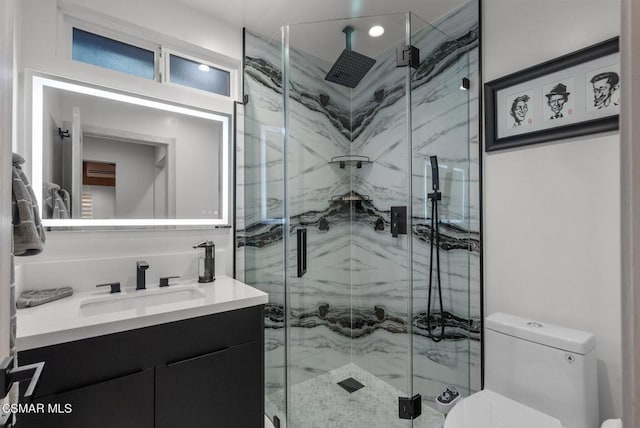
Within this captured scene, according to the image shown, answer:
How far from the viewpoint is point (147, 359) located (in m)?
1.25

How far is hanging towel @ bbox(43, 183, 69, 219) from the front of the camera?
5.06 ft

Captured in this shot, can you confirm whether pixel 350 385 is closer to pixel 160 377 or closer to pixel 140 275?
pixel 160 377

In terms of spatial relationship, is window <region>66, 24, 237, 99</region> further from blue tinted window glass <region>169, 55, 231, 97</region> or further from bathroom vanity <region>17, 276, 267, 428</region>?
bathroom vanity <region>17, 276, 267, 428</region>

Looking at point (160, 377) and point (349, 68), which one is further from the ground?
point (349, 68)

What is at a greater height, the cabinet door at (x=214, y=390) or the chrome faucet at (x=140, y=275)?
the chrome faucet at (x=140, y=275)

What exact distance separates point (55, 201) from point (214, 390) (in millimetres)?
1204

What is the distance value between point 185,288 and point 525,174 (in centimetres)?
195

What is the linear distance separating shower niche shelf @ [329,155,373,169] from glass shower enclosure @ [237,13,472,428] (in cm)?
1

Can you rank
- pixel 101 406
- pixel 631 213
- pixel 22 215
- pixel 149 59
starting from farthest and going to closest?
1. pixel 149 59
2. pixel 101 406
3. pixel 22 215
4. pixel 631 213

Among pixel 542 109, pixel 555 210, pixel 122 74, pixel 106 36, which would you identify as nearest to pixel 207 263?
pixel 122 74

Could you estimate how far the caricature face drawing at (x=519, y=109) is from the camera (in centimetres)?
168

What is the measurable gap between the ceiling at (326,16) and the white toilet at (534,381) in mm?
1733

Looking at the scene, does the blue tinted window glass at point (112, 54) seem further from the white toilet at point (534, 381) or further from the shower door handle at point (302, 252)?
the white toilet at point (534, 381)

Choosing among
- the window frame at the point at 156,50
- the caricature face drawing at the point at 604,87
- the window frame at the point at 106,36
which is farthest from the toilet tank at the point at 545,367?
the window frame at the point at 106,36
